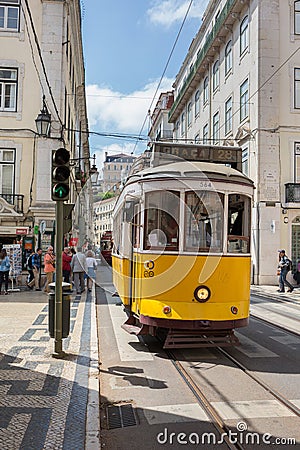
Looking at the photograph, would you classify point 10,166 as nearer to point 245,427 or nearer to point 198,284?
point 198,284

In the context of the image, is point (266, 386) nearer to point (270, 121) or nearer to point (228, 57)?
point (270, 121)

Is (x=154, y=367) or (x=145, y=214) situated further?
(x=145, y=214)

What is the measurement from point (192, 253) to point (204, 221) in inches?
23.2

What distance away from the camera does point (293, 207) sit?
78.2ft

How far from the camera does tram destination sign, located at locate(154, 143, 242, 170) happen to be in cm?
934

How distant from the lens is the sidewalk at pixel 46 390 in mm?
4715

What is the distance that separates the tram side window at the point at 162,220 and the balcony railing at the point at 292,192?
16.9 metres

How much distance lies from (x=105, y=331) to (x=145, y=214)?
3558mm

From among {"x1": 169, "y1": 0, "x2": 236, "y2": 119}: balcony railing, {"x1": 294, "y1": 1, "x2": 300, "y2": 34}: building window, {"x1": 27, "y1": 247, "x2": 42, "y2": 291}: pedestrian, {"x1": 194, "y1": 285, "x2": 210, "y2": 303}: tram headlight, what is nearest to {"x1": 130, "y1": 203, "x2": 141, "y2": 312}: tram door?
{"x1": 194, "y1": 285, "x2": 210, "y2": 303}: tram headlight

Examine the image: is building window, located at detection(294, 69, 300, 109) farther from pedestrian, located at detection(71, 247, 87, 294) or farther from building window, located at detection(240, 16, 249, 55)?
pedestrian, located at detection(71, 247, 87, 294)

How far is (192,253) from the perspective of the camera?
8.09m

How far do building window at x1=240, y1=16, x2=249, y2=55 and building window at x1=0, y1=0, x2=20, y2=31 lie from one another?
39.2ft

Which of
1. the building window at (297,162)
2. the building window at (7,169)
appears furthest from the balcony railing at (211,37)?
the building window at (7,169)

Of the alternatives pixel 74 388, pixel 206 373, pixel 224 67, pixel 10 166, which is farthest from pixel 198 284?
pixel 224 67
